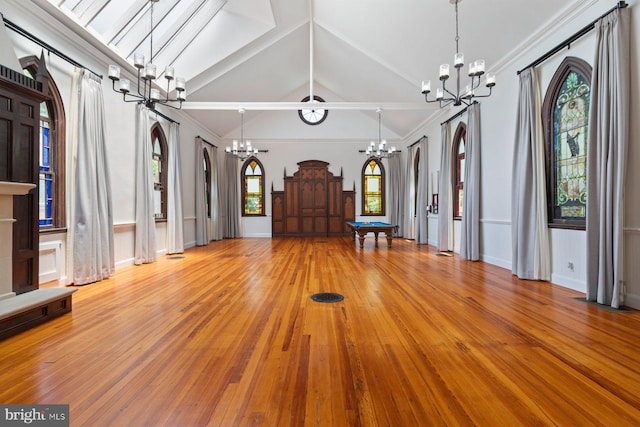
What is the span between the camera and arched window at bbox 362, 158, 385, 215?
10859 mm

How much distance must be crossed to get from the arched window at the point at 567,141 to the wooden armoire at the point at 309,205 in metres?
7.08

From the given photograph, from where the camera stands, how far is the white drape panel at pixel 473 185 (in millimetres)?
5590

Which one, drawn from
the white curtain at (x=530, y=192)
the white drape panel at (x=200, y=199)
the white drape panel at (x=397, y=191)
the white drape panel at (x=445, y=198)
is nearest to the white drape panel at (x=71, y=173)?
the white drape panel at (x=200, y=199)

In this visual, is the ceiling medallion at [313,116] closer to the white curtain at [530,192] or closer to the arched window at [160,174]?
the arched window at [160,174]

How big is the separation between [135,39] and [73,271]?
3949mm

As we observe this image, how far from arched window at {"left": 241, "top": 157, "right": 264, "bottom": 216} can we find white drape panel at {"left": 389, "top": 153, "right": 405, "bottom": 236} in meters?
4.80

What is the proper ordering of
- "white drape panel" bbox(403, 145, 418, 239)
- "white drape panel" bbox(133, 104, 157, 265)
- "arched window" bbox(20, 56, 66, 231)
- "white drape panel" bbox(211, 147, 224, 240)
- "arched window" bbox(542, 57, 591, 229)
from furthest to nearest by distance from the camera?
"white drape panel" bbox(403, 145, 418, 239) → "white drape panel" bbox(211, 147, 224, 240) → "white drape panel" bbox(133, 104, 157, 265) → "arched window" bbox(20, 56, 66, 231) → "arched window" bbox(542, 57, 591, 229)

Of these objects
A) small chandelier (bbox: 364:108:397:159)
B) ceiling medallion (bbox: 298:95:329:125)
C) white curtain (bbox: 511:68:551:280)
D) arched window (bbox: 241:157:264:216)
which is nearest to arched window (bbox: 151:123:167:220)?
arched window (bbox: 241:157:264:216)

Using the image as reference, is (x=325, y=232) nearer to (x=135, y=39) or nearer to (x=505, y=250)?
(x=505, y=250)

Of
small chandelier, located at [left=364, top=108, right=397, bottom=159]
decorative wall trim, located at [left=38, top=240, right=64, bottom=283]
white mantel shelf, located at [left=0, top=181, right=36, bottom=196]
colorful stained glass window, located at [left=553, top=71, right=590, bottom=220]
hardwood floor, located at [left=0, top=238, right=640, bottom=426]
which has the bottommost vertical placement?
hardwood floor, located at [left=0, top=238, right=640, bottom=426]

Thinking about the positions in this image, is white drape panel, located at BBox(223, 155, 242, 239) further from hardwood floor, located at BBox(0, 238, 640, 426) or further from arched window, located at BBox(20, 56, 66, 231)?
hardwood floor, located at BBox(0, 238, 640, 426)

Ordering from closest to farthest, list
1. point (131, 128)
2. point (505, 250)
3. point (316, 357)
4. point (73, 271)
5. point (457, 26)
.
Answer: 1. point (316, 357)
2. point (73, 271)
3. point (457, 26)
4. point (505, 250)
5. point (131, 128)

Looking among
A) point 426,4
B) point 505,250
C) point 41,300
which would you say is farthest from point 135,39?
point 505,250

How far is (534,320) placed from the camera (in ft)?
8.54
